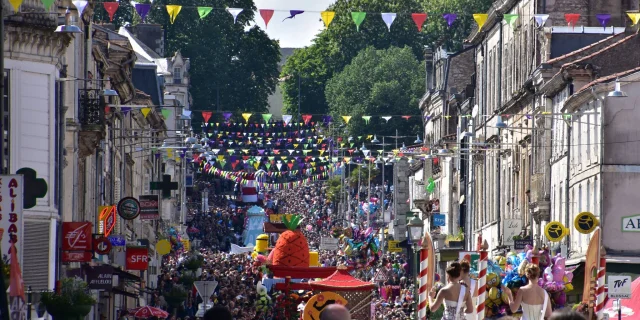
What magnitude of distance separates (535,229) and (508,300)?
106ft

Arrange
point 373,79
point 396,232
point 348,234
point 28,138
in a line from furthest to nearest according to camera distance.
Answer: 1. point 373,79
2. point 348,234
3. point 396,232
4. point 28,138

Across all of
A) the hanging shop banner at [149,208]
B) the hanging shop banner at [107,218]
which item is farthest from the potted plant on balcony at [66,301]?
the hanging shop banner at [149,208]

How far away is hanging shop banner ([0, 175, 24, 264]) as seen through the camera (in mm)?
23719

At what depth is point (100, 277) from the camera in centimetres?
4025

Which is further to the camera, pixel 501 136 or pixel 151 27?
pixel 151 27

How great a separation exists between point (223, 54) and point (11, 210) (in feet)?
284

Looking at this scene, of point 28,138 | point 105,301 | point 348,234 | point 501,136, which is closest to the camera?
point 28,138

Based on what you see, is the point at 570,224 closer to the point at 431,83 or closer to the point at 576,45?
the point at 576,45

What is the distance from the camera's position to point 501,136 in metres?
63.1

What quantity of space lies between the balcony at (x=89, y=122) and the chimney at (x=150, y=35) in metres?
48.7

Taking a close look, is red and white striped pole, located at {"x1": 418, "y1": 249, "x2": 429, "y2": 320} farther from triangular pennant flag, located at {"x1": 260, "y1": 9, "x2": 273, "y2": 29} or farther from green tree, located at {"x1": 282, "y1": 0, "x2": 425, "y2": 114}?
green tree, located at {"x1": 282, "y1": 0, "x2": 425, "y2": 114}

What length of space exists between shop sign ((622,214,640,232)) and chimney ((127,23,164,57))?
47.0 m

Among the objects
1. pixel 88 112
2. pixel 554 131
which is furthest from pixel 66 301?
pixel 554 131

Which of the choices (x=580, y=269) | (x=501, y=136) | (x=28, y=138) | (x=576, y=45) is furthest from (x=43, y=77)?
(x=501, y=136)
